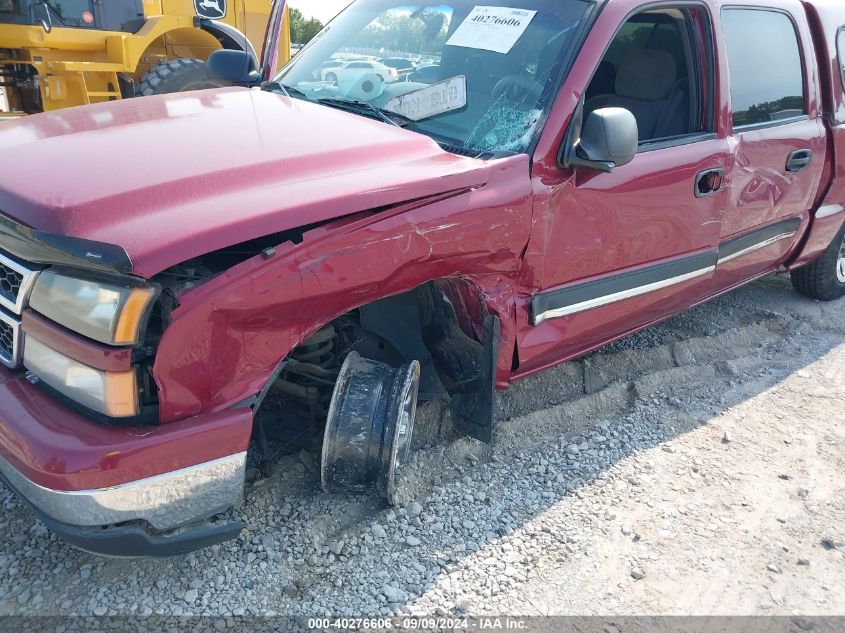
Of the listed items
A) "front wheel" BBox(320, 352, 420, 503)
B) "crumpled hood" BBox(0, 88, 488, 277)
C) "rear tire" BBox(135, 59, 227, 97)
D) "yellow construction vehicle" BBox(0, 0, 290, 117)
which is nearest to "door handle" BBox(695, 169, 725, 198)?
"crumpled hood" BBox(0, 88, 488, 277)

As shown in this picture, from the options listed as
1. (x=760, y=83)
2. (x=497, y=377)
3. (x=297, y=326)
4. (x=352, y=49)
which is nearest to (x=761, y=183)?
(x=760, y=83)

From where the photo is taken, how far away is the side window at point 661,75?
320 cm

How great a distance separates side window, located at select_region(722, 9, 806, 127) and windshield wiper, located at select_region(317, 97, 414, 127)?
1.65 meters

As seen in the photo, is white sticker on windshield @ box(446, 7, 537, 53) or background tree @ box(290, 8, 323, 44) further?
background tree @ box(290, 8, 323, 44)

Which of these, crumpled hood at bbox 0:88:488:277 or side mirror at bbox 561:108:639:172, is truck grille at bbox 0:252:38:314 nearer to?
crumpled hood at bbox 0:88:488:277

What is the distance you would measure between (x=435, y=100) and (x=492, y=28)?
0.41m

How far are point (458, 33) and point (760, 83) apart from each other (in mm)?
1638

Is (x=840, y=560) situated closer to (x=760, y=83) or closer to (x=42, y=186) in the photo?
(x=760, y=83)

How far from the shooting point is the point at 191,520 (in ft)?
6.40

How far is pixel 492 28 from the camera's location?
9.31 feet

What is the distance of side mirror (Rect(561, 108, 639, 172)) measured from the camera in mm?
2494

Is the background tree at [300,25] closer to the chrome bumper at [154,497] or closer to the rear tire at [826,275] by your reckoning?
the rear tire at [826,275]

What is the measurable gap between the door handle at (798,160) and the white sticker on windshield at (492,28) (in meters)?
1.74

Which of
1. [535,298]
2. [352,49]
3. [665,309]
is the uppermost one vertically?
[352,49]
